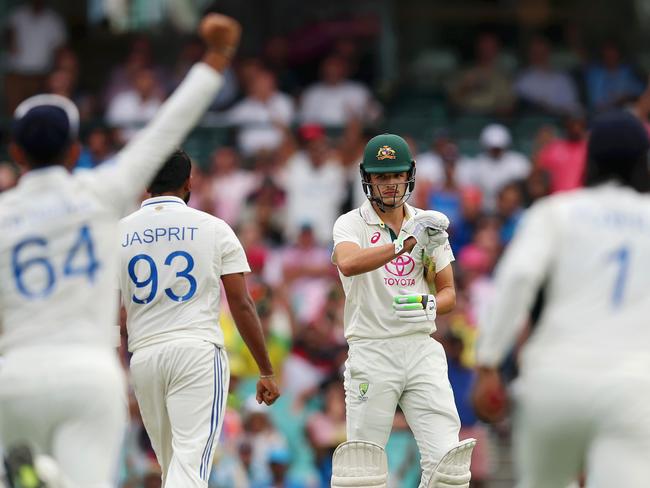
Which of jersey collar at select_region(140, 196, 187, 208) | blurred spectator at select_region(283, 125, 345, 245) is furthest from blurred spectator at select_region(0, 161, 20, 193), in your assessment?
jersey collar at select_region(140, 196, 187, 208)

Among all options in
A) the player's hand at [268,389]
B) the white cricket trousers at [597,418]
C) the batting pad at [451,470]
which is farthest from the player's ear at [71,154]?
the batting pad at [451,470]

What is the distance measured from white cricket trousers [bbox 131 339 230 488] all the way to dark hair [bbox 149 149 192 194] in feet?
3.25

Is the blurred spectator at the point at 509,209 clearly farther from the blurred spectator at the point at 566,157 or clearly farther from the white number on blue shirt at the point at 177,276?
the white number on blue shirt at the point at 177,276

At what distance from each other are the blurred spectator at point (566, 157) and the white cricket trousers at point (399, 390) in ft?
26.1

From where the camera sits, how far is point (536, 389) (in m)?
7.38

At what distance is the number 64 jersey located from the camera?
743 cm

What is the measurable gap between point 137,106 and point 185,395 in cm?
1113

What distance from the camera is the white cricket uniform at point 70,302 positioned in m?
7.48

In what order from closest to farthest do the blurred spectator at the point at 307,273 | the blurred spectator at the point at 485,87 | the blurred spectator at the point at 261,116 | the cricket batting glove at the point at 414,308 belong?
the cricket batting glove at the point at 414,308 < the blurred spectator at the point at 307,273 < the blurred spectator at the point at 261,116 < the blurred spectator at the point at 485,87

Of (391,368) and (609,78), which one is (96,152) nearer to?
(609,78)

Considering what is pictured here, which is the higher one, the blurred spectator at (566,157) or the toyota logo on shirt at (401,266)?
the blurred spectator at (566,157)

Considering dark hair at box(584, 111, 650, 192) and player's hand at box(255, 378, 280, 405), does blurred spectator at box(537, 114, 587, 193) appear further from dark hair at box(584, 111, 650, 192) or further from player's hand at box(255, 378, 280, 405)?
dark hair at box(584, 111, 650, 192)

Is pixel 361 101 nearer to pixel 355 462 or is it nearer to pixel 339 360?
pixel 339 360

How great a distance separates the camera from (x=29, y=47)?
871 inches
